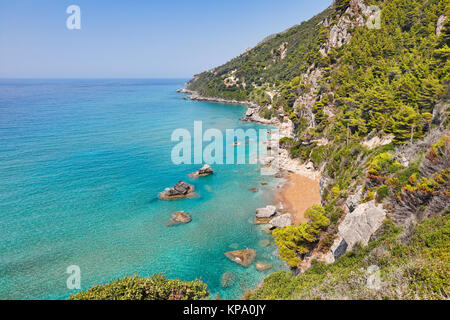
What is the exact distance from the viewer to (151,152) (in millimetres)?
53844

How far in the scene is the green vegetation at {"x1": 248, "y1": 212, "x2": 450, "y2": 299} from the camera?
8.35 metres

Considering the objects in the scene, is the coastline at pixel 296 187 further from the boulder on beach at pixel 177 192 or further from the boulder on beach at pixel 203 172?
the boulder on beach at pixel 177 192

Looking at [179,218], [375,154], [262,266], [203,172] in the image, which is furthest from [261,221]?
[203,172]

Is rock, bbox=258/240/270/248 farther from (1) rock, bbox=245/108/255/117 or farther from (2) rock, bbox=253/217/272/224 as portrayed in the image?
(1) rock, bbox=245/108/255/117

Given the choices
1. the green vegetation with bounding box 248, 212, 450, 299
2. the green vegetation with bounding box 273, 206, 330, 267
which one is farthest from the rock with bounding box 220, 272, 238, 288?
the green vegetation with bounding box 248, 212, 450, 299

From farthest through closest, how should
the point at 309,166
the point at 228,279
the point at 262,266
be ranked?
the point at 309,166
the point at 262,266
the point at 228,279

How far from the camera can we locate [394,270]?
9.55m

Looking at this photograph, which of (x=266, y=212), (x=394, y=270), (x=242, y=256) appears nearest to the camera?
(x=394, y=270)

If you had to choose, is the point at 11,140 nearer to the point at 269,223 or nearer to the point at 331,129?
the point at 269,223

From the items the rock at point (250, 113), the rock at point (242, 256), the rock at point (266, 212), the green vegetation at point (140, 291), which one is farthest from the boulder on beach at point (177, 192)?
the rock at point (250, 113)

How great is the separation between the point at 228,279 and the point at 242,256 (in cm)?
306

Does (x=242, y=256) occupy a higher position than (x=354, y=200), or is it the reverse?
(x=354, y=200)

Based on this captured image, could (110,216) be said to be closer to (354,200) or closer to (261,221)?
(261,221)

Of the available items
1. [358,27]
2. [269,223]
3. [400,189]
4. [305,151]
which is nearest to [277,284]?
[400,189]
